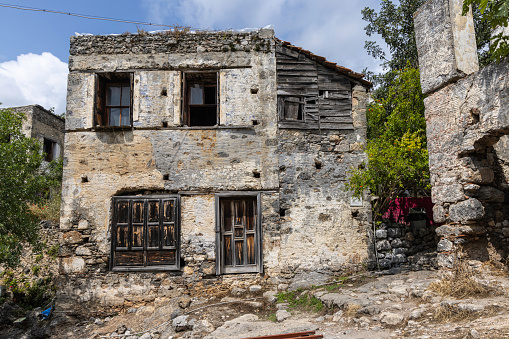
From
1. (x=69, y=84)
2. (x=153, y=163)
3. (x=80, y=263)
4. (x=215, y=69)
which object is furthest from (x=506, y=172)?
(x=69, y=84)

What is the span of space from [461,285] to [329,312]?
215cm

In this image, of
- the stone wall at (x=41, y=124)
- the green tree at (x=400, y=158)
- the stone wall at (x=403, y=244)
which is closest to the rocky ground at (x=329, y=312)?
the stone wall at (x=403, y=244)

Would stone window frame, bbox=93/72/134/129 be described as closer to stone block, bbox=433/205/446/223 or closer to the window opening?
the window opening

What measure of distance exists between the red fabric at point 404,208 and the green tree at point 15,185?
9.30m

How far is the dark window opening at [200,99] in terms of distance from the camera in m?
9.78

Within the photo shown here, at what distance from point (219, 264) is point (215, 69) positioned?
193 inches

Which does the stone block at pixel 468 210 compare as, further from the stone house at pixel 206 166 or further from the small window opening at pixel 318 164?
the small window opening at pixel 318 164

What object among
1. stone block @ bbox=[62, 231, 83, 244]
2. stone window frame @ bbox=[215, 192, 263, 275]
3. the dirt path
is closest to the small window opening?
stone window frame @ bbox=[215, 192, 263, 275]

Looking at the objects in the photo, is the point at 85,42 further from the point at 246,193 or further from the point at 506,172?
the point at 506,172

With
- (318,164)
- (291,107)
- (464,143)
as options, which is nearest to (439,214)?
(464,143)

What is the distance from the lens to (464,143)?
6332mm

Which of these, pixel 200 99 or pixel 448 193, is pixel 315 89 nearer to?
pixel 200 99

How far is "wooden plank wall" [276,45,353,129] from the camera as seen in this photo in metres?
9.55

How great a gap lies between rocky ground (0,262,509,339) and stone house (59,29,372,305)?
53cm
